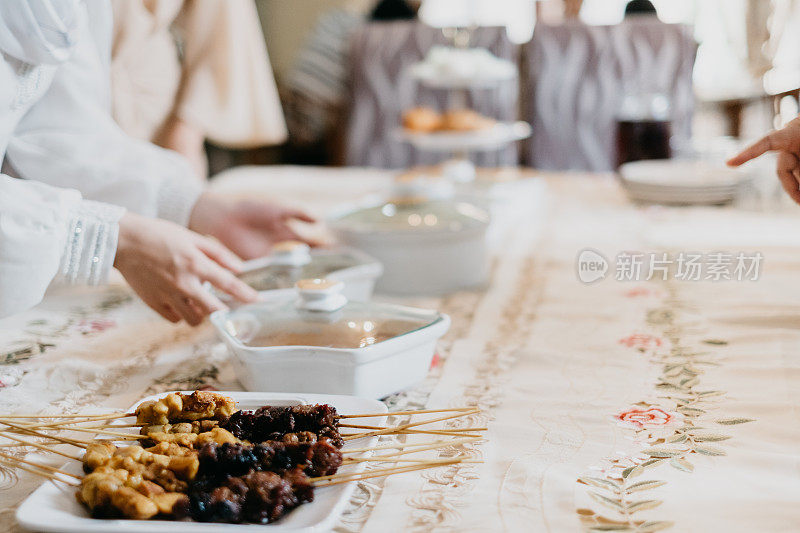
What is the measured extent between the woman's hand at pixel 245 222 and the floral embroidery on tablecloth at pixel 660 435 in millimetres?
579

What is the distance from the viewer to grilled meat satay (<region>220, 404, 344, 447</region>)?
0.63 metres

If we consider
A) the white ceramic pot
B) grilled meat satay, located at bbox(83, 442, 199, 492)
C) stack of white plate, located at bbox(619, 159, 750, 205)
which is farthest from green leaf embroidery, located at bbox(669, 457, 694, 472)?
stack of white plate, located at bbox(619, 159, 750, 205)

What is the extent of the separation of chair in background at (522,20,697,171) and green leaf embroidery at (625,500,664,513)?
2.19 meters

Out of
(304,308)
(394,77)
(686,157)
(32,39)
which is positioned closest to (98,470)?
(304,308)

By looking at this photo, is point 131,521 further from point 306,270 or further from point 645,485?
point 306,270

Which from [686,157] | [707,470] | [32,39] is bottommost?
[686,157]

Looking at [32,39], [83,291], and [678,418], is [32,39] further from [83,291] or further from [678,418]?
[678,418]

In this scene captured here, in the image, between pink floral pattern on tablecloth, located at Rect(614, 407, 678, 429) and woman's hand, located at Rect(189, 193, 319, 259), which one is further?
woman's hand, located at Rect(189, 193, 319, 259)

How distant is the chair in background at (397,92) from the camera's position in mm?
2723

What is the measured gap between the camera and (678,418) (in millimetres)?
721

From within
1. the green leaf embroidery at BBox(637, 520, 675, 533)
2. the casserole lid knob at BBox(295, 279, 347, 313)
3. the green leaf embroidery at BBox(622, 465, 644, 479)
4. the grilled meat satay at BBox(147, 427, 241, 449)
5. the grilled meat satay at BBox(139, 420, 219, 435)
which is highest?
the casserole lid knob at BBox(295, 279, 347, 313)

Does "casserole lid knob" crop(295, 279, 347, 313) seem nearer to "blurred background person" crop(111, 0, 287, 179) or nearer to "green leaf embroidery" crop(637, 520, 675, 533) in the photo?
"green leaf embroidery" crop(637, 520, 675, 533)

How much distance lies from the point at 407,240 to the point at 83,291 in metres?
0.52

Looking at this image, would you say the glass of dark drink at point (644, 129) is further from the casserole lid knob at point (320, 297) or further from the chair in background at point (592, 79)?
the casserole lid knob at point (320, 297)
